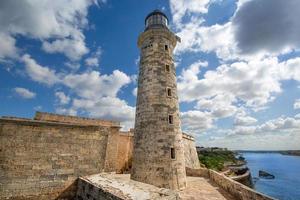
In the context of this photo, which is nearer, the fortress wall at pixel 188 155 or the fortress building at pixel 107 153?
the fortress building at pixel 107 153

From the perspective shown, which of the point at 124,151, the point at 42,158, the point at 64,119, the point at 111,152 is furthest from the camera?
the point at 124,151

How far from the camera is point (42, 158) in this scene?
8.73m

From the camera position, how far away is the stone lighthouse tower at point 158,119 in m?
8.91

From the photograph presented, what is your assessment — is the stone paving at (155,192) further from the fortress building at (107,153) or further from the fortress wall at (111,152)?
the fortress wall at (111,152)

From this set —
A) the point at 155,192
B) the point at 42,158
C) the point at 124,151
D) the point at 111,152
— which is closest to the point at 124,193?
the point at 155,192

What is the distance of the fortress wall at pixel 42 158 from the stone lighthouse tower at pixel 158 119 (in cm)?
287

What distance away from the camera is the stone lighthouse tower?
8.91 m

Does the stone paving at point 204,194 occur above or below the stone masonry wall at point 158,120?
below

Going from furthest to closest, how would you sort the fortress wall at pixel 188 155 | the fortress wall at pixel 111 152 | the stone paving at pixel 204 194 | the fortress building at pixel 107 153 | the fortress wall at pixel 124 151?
1. the fortress wall at pixel 188 155
2. the fortress wall at pixel 124 151
3. the fortress wall at pixel 111 152
4. the fortress building at pixel 107 153
5. the stone paving at pixel 204 194

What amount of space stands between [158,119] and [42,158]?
231 inches

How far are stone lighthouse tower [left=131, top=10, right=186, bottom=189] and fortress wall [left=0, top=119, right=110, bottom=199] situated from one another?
2.87 metres

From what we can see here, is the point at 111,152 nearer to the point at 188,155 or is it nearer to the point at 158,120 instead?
the point at 158,120

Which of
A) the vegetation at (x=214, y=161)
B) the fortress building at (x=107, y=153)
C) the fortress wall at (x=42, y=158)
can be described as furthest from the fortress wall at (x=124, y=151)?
the vegetation at (x=214, y=161)

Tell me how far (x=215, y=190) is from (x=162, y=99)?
5291mm
